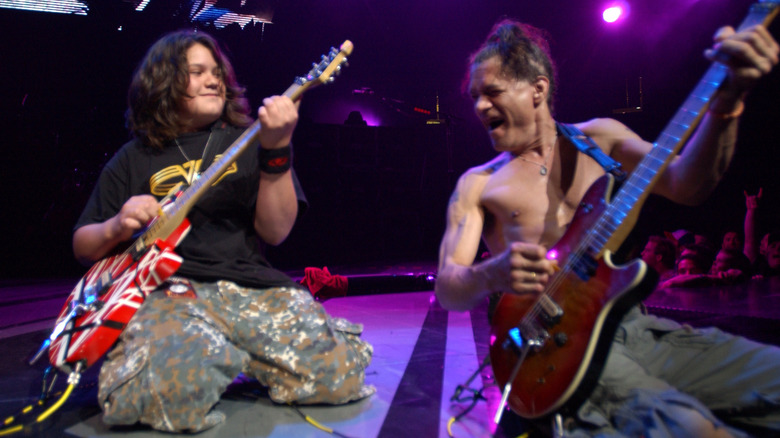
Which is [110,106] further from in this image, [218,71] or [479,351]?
[479,351]

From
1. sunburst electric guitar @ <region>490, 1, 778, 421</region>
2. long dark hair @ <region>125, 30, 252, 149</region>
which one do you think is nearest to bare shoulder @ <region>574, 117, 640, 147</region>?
sunburst electric guitar @ <region>490, 1, 778, 421</region>

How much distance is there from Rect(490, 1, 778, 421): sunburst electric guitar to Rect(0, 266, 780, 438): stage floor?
0.41 m

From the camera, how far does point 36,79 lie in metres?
7.94

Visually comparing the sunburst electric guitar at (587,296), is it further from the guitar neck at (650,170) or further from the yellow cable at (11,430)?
the yellow cable at (11,430)

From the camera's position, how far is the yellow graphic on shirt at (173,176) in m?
2.43

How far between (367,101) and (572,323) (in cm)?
960

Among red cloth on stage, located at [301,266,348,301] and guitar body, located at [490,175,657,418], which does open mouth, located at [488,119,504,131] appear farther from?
red cloth on stage, located at [301,266,348,301]

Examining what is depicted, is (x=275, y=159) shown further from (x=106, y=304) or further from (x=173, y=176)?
(x=106, y=304)

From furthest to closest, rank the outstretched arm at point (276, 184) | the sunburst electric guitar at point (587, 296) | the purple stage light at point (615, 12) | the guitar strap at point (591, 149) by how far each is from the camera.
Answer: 1. the purple stage light at point (615, 12)
2. the outstretched arm at point (276, 184)
3. the guitar strap at point (591, 149)
4. the sunburst electric guitar at point (587, 296)

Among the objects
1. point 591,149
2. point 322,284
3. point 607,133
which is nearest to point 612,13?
point 322,284

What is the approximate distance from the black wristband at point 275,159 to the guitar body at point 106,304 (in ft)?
1.61

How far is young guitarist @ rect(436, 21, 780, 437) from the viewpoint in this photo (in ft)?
4.26

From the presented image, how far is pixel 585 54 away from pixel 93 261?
860cm

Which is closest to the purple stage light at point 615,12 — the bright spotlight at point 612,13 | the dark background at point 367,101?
the bright spotlight at point 612,13
